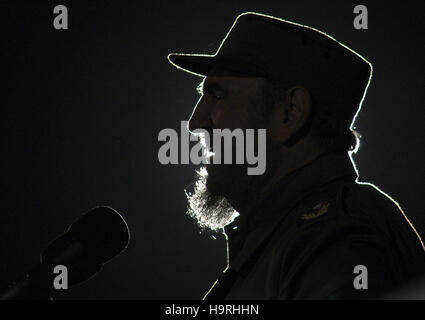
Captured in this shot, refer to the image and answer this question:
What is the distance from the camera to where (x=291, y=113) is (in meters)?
Answer: 1.93

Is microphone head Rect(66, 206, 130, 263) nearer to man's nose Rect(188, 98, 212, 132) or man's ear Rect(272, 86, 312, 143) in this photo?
man's nose Rect(188, 98, 212, 132)

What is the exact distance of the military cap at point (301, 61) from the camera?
75.0 inches

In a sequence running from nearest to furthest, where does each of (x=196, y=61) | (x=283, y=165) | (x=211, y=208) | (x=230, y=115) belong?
(x=283, y=165), (x=230, y=115), (x=196, y=61), (x=211, y=208)

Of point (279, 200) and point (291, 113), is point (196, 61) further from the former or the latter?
point (279, 200)

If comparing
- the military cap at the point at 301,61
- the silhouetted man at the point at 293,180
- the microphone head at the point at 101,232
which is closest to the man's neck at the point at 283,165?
the silhouetted man at the point at 293,180

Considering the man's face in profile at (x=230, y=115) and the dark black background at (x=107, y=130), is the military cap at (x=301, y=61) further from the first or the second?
the dark black background at (x=107, y=130)

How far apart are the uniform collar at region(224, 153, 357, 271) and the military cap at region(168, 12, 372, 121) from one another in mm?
245

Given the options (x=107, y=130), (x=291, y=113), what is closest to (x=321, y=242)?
(x=291, y=113)

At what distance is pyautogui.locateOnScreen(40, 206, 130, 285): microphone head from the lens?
5.32ft

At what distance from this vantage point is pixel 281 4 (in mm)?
4473

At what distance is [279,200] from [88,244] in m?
0.60

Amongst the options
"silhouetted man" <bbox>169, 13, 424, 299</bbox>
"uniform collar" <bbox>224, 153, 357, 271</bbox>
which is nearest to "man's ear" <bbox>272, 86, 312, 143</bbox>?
"silhouetted man" <bbox>169, 13, 424, 299</bbox>

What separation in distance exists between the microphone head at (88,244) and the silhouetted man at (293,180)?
14.7 inches

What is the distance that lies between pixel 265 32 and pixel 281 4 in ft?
8.42
